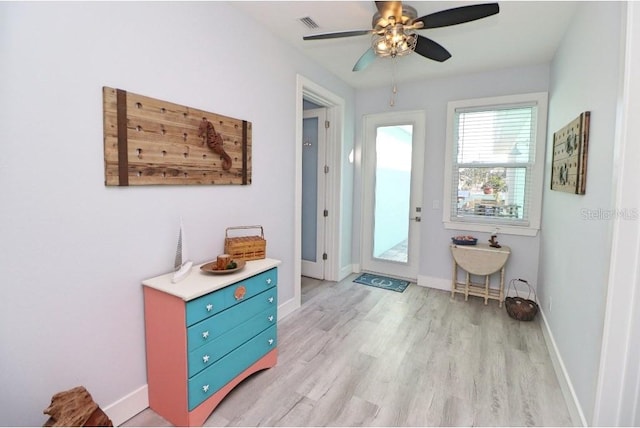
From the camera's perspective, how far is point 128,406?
5.81ft

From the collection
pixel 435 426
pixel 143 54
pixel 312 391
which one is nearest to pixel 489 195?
pixel 435 426

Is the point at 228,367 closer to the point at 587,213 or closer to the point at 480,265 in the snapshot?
the point at 587,213

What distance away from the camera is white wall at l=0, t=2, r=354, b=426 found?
1329 mm

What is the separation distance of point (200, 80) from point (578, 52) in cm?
259

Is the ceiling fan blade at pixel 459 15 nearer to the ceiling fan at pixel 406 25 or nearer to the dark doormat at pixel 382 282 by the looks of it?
the ceiling fan at pixel 406 25

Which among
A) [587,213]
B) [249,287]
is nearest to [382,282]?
[249,287]

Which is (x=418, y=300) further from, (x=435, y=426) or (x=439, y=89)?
(x=439, y=89)

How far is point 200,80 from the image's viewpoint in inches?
82.5

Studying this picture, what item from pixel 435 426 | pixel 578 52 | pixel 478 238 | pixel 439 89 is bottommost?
pixel 435 426

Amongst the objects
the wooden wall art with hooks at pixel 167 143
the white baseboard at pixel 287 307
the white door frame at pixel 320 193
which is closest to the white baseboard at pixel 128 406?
the wooden wall art with hooks at pixel 167 143

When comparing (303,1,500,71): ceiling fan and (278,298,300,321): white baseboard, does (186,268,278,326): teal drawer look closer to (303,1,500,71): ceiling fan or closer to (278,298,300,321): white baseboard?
(278,298,300,321): white baseboard

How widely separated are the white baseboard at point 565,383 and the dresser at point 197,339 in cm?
189

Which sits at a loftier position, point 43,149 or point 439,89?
point 439,89

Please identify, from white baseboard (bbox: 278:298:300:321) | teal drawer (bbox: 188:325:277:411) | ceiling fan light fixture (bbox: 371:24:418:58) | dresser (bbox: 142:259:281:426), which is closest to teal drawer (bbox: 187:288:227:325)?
→ dresser (bbox: 142:259:281:426)
